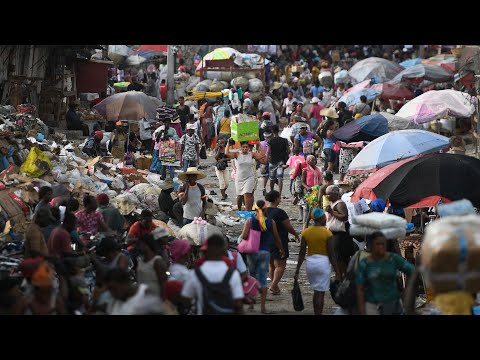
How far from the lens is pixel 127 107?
78.8 feet

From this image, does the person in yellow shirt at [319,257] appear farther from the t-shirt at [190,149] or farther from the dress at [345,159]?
the t-shirt at [190,149]

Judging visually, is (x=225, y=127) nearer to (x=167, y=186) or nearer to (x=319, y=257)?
(x=167, y=186)

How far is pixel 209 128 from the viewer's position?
28.9 metres

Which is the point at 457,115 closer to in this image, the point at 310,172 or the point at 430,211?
the point at 310,172

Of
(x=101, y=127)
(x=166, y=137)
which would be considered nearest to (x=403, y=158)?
(x=166, y=137)

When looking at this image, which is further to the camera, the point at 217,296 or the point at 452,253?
the point at 217,296

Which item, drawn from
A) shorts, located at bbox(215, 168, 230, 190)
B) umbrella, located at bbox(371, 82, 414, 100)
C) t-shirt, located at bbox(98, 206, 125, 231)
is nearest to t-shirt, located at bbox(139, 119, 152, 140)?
shorts, located at bbox(215, 168, 230, 190)

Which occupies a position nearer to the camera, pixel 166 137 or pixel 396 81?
pixel 166 137

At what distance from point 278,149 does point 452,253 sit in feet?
40.1

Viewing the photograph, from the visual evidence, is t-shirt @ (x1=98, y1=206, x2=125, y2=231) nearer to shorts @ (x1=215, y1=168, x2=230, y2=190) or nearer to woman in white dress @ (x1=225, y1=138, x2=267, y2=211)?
woman in white dress @ (x1=225, y1=138, x2=267, y2=211)

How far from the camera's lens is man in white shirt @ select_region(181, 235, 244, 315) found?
9.72 metres

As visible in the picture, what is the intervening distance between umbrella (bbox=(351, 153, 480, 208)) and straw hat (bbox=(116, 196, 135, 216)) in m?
3.67

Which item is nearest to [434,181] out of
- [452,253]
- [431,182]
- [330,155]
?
[431,182]
